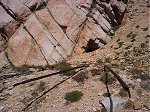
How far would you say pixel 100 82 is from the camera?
2283 centimetres

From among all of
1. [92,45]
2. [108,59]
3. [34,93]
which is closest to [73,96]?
[34,93]

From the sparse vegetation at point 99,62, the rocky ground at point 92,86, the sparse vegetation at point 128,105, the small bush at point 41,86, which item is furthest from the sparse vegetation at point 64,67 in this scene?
the sparse vegetation at point 128,105

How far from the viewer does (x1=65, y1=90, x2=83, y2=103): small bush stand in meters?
20.9

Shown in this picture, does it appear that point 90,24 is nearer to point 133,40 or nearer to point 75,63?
point 133,40

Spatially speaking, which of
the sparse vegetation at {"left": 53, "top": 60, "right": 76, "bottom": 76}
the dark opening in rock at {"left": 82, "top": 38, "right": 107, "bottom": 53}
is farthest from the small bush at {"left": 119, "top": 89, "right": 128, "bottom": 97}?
the dark opening in rock at {"left": 82, "top": 38, "right": 107, "bottom": 53}

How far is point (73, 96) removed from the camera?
2117 centimetres

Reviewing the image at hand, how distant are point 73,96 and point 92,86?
1.86 m

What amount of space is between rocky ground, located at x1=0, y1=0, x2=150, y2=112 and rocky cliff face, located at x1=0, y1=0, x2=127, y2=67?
57.5 inches

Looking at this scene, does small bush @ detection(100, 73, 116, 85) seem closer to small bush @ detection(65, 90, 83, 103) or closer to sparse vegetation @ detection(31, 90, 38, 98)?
small bush @ detection(65, 90, 83, 103)

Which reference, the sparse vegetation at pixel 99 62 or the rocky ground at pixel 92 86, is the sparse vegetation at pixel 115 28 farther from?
the sparse vegetation at pixel 99 62

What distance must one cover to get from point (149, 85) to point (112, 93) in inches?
119

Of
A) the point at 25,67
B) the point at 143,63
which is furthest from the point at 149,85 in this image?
the point at 25,67

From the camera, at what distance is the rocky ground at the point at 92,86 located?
2025cm

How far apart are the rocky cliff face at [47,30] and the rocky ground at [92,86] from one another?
146cm
